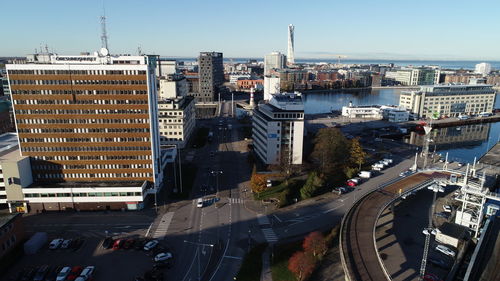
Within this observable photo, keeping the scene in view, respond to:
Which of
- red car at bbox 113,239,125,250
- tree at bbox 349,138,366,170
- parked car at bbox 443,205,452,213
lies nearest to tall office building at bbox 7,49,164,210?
red car at bbox 113,239,125,250

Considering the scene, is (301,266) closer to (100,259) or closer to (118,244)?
(118,244)

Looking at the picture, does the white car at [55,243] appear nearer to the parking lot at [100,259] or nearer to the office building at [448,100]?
the parking lot at [100,259]

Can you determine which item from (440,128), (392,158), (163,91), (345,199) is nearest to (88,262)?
Answer: (345,199)

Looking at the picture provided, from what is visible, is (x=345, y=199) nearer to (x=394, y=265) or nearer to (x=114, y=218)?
(x=394, y=265)

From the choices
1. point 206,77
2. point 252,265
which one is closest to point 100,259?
point 252,265

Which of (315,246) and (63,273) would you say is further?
(315,246)

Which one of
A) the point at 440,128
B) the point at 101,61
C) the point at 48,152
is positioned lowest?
the point at 440,128
